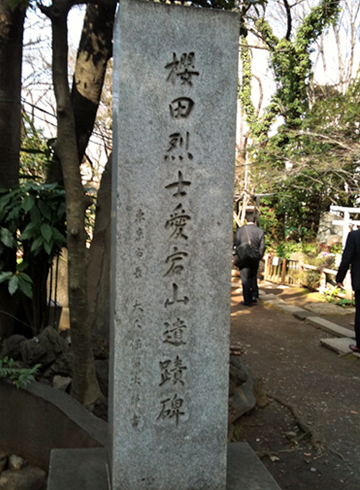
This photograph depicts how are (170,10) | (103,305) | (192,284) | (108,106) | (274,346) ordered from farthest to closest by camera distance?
(108,106), (274,346), (103,305), (192,284), (170,10)

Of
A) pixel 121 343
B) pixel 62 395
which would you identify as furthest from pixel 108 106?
pixel 121 343

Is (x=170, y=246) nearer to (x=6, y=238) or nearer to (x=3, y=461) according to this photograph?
(x=6, y=238)

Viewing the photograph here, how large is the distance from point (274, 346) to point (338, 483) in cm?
341

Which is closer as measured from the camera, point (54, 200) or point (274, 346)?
point (54, 200)

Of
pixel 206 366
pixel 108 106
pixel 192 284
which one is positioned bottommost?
pixel 206 366

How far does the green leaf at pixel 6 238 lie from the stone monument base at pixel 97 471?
1.70 m

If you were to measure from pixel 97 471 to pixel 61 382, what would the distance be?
3.90 feet

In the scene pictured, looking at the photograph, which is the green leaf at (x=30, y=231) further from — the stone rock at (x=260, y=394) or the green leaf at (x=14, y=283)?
the stone rock at (x=260, y=394)

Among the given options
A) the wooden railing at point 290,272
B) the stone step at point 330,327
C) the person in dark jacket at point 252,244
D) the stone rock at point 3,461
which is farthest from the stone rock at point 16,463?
the wooden railing at point 290,272

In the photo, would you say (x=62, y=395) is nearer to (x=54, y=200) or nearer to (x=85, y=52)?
(x=54, y=200)

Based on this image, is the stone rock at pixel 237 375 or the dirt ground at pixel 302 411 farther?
the stone rock at pixel 237 375

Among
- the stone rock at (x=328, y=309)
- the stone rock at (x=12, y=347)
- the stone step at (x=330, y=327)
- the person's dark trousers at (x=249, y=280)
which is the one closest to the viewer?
the stone rock at (x=12, y=347)

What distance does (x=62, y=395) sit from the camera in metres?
3.15

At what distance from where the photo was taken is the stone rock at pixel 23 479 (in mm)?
2977
